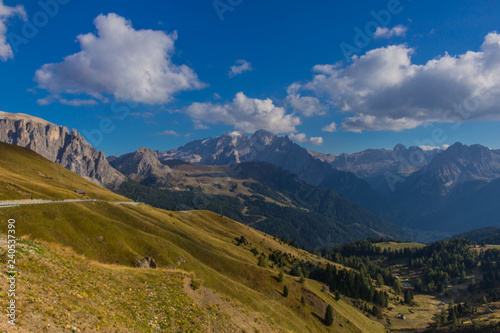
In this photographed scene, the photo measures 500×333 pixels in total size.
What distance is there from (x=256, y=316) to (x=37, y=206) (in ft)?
203

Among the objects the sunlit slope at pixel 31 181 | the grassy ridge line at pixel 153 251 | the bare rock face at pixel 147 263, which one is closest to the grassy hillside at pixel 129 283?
the grassy ridge line at pixel 153 251

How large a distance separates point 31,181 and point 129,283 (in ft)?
307

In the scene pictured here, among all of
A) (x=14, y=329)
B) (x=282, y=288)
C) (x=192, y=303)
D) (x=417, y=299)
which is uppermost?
(x=14, y=329)

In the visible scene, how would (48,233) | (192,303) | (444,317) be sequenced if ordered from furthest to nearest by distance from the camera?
(444,317), (48,233), (192,303)

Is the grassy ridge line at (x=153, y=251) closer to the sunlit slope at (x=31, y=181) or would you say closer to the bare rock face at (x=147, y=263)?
the bare rock face at (x=147, y=263)

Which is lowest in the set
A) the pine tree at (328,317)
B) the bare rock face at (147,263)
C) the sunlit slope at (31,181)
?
the pine tree at (328,317)

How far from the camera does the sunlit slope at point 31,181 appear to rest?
79.0 meters

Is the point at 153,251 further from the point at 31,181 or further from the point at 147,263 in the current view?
the point at 31,181

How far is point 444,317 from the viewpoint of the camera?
5674 inches

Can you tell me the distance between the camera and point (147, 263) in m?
65.2

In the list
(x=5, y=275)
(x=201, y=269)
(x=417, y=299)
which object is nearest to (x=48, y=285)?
(x=5, y=275)

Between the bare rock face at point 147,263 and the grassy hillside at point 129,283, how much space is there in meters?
1.30

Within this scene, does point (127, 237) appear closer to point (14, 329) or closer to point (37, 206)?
point (37, 206)

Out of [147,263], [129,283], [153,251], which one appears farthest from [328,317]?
[129,283]
